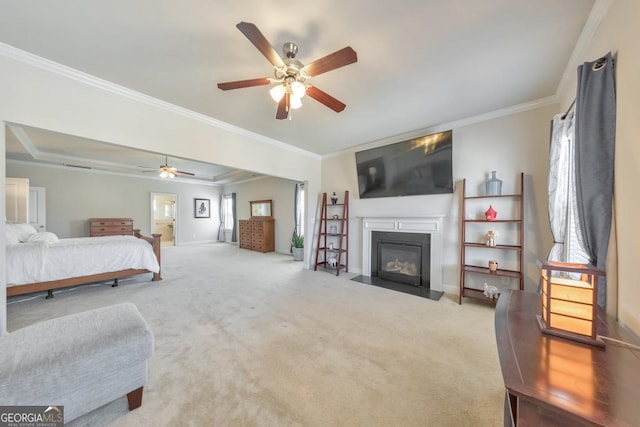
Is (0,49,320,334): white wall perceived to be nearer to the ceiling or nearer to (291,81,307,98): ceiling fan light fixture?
the ceiling

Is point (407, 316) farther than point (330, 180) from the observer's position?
No

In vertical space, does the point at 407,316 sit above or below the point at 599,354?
below

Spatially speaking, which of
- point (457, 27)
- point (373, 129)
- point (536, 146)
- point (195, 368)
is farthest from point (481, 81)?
point (195, 368)

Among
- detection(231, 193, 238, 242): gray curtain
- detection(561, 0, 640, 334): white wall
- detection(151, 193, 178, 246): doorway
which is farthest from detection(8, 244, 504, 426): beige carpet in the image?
detection(151, 193, 178, 246): doorway

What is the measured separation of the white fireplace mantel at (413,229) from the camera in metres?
3.45

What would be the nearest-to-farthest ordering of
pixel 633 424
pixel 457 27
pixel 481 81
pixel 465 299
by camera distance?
pixel 633 424 → pixel 457 27 → pixel 481 81 → pixel 465 299

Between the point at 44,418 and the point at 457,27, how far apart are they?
11.2 ft

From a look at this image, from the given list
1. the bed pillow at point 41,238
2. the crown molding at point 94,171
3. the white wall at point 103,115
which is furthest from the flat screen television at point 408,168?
the crown molding at point 94,171

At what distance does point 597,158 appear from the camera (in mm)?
1354

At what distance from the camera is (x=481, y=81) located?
230 cm

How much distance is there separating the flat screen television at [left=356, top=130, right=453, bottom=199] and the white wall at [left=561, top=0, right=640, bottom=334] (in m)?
1.90

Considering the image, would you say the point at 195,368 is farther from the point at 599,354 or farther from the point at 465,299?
the point at 465,299

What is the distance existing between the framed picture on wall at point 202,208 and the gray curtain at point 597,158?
9522 millimetres

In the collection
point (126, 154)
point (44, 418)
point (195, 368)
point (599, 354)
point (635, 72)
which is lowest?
point (195, 368)
